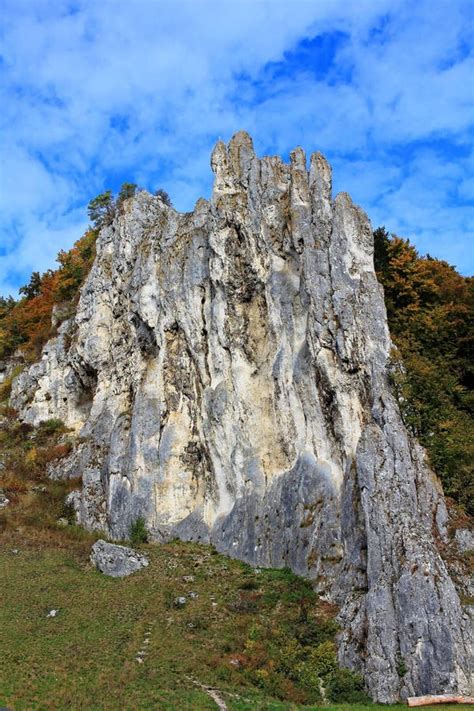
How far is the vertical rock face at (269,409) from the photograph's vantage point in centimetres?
2027

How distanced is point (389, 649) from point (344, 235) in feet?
58.7

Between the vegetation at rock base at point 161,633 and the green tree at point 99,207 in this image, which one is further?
the green tree at point 99,207

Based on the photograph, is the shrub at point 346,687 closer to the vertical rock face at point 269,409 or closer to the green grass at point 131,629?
the vertical rock face at point 269,409

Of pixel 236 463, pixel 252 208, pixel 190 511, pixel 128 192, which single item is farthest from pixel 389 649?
pixel 128 192

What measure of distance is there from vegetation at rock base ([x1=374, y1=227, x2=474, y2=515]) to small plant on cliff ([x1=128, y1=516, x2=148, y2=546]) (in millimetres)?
14878

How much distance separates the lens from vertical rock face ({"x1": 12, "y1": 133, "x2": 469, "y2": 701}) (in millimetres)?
20266

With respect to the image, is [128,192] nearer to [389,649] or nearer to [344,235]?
[344,235]

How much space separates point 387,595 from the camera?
1978cm

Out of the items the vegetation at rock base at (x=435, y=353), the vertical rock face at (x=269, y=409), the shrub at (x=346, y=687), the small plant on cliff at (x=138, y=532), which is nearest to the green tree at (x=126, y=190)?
the vertical rock face at (x=269, y=409)

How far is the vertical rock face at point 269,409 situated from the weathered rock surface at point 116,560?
3.43 metres

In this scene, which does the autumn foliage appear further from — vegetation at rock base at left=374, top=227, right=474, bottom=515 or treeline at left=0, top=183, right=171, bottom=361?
vegetation at rock base at left=374, top=227, right=474, bottom=515

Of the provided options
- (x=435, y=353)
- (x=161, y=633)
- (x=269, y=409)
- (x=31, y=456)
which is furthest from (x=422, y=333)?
(x=31, y=456)

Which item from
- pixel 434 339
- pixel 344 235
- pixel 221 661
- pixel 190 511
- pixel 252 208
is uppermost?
pixel 252 208

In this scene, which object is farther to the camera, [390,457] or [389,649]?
[390,457]
